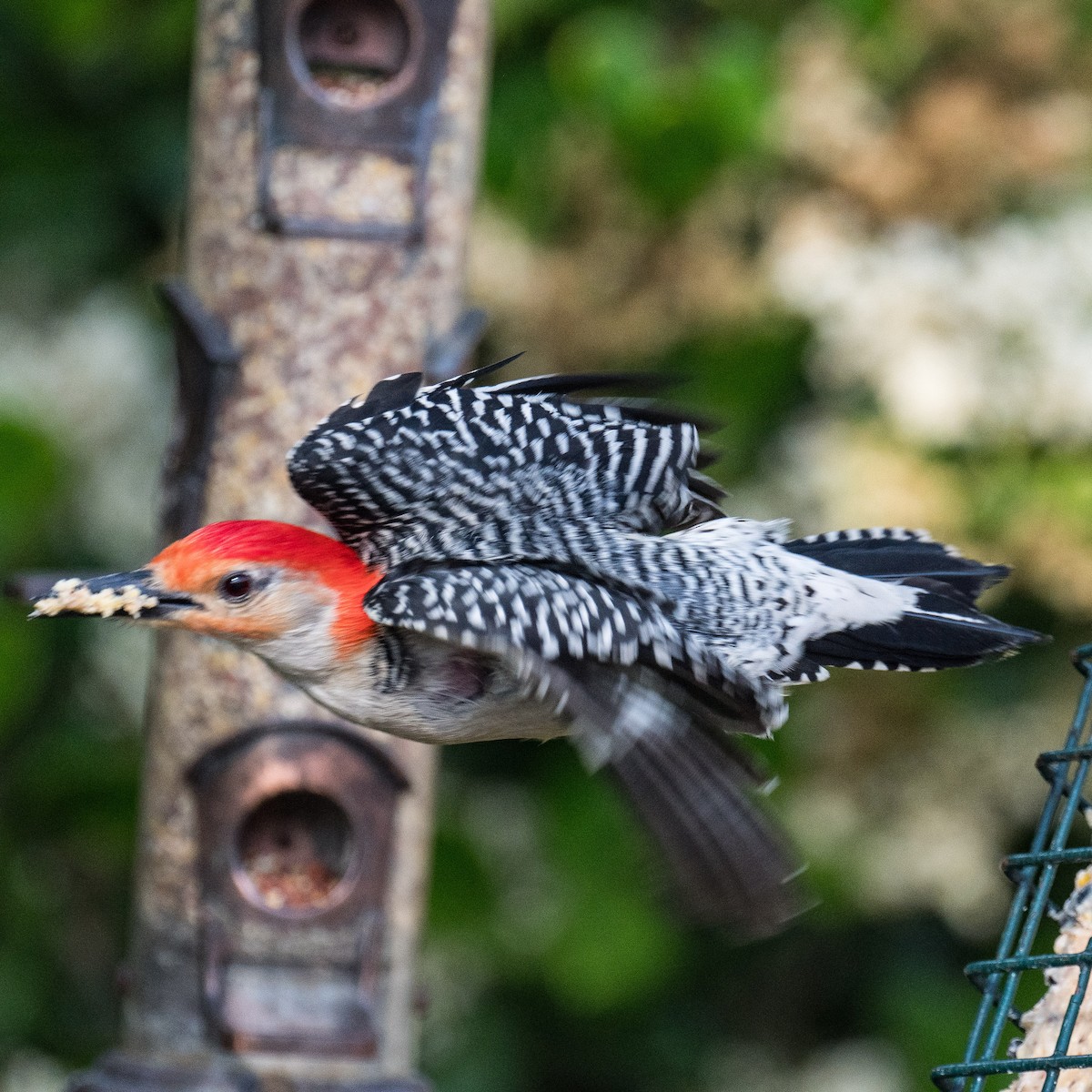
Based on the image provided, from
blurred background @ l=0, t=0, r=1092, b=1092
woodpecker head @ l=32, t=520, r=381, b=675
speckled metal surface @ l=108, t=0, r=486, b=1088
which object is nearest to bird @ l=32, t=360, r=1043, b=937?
woodpecker head @ l=32, t=520, r=381, b=675

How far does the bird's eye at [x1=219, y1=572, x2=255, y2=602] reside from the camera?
3070 mm

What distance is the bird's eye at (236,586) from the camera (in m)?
3.07

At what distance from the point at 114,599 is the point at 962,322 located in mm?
2712

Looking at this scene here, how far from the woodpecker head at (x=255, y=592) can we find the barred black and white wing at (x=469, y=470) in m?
0.09

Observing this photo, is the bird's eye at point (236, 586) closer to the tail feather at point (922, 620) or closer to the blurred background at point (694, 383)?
the tail feather at point (922, 620)

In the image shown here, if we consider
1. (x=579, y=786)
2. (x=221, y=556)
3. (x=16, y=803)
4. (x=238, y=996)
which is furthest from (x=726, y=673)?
(x=16, y=803)

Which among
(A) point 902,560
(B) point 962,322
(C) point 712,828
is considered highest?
(B) point 962,322

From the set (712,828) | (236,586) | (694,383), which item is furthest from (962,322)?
(712,828)

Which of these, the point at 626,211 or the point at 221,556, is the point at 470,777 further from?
the point at 221,556

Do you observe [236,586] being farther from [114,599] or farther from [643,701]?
[643,701]

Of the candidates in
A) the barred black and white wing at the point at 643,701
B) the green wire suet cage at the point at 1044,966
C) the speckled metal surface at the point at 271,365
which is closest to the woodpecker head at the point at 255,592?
the barred black and white wing at the point at 643,701

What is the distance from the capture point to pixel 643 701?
9.29 feet

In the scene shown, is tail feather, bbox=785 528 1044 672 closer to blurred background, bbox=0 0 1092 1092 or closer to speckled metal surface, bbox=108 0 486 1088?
speckled metal surface, bbox=108 0 486 1088

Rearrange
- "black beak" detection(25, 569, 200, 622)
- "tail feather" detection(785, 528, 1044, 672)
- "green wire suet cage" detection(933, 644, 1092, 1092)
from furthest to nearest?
"tail feather" detection(785, 528, 1044, 672)
"black beak" detection(25, 569, 200, 622)
"green wire suet cage" detection(933, 644, 1092, 1092)
